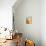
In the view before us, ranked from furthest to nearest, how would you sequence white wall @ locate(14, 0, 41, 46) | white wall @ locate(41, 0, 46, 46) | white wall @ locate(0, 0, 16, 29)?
white wall @ locate(14, 0, 41, 46) < white wall @ locate(41, 0, 46, 46) < white wall @ locate(0, 0, 16, 29)

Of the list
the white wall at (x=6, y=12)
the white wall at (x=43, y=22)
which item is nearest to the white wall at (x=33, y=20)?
the white wall at (x=43, y=22)

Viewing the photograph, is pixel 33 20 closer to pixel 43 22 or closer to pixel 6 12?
pixel 43 22

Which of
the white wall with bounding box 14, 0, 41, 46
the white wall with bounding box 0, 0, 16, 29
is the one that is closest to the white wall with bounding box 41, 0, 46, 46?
the white wall with bounding box 14, 0, 41, 46

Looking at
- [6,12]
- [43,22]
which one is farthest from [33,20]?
[6,12]

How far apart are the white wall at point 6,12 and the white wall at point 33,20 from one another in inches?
28.5

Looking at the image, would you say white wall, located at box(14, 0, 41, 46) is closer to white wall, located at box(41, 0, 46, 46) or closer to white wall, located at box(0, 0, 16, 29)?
white wall, located at box(41, 0, 46, 46)

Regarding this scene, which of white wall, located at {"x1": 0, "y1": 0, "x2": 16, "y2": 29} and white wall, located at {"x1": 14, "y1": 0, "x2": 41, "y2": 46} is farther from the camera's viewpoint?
white wall, located at {"x1": 14, "y1": 0, "x2": 41, "y2": 46}

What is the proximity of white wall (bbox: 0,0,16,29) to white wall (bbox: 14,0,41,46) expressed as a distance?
723 millimetres

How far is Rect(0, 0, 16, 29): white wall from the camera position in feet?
11.3

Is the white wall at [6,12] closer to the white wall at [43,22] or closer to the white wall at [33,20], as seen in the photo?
the white wall at [33,20]

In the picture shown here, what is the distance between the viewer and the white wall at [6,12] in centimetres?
344

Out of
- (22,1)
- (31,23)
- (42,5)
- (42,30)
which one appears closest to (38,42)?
(42,30)

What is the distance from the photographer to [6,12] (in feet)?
11.3

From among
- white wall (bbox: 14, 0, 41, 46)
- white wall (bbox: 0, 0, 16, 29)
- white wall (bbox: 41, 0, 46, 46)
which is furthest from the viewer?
white wall (bbox: 14, 0, 41, 46)
